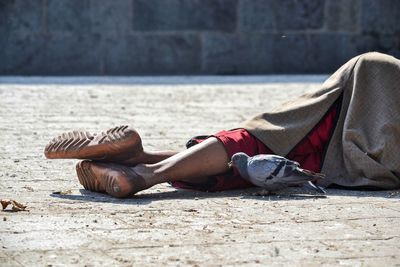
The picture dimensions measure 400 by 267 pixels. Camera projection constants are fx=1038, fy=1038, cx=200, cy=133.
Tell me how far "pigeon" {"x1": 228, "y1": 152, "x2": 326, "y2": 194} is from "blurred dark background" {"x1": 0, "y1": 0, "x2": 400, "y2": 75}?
684 centimetres

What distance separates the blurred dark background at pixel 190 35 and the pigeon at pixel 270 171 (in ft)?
22.5

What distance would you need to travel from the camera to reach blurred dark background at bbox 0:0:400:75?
11.2m

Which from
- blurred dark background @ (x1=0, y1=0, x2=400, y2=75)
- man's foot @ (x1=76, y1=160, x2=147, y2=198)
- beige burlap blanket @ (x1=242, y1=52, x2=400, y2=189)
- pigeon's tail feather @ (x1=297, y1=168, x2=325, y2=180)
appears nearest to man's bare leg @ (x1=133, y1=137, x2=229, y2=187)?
man's foot @ (x1=76, y1=160, x2=147, y2=198)

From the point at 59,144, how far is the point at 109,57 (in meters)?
6.84

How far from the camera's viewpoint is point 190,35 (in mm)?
11625

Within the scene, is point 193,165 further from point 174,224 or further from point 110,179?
point 174,224

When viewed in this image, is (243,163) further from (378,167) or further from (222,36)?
(222,36)

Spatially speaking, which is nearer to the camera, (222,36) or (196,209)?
(196,209)

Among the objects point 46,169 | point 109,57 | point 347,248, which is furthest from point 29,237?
point 109,57

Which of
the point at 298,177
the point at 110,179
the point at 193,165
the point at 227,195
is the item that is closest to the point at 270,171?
the point at 298,177

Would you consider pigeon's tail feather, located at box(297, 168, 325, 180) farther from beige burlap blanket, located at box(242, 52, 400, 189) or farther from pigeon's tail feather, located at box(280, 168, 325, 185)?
beige burlap blanket, located at box(242, 52, 400, 189)

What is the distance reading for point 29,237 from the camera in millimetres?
3742

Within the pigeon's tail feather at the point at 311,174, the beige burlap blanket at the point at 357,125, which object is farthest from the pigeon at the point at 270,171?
the beige burlap blanket at the point at 357,125

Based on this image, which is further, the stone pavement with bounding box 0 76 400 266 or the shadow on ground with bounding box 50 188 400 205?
the shadow on ground with bounding box 50 188 400 205
